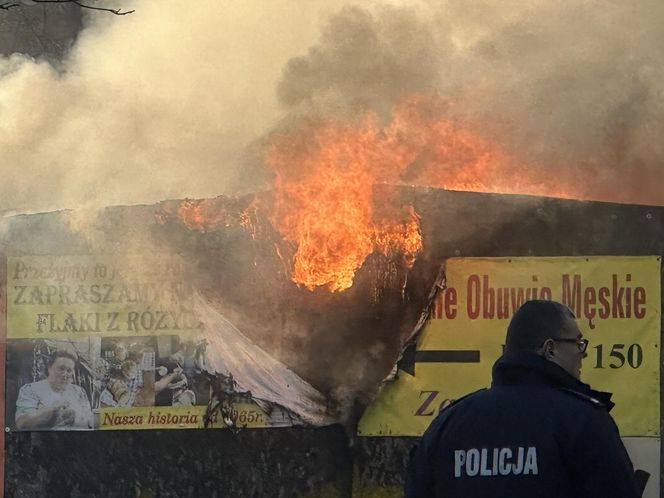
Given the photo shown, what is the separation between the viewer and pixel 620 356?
757cm

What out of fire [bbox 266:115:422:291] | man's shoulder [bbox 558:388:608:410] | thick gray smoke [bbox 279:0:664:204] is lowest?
man's shoulder [bbox 558:388:608:410]

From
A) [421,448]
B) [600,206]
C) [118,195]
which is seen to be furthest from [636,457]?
[118,195]

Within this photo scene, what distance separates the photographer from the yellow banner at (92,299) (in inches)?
321

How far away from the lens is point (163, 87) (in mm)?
10984

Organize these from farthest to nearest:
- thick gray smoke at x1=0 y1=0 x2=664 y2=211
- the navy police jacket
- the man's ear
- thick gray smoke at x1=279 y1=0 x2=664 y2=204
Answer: thick gray smoke at x1=0 y1=0 x2=664 y2=211 < thick gray smoke at x1=279 y1=0 x2=664 y2=204 < the man's ear < the navy police jacket

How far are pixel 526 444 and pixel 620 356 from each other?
4.22 meters

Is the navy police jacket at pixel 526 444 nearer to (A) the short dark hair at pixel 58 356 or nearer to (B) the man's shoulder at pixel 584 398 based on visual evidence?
(B) the man's shoulder at pixel 584 398

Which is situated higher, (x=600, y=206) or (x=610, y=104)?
(x=610, y=104)

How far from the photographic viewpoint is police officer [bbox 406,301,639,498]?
347cm

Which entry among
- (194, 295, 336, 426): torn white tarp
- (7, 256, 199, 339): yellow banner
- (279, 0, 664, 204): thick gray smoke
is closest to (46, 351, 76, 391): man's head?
(7, 256, 199, 339): yellow banner

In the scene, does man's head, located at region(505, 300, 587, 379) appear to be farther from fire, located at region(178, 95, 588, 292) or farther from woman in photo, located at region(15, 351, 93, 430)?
woman in photo, located at region(15, 351, 93, 430)

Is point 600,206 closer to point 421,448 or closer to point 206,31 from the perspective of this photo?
point 421,448

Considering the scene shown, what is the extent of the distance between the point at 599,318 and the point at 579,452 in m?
4.28

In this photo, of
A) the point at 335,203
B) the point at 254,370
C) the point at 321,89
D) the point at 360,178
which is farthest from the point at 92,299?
the point at 321,89
